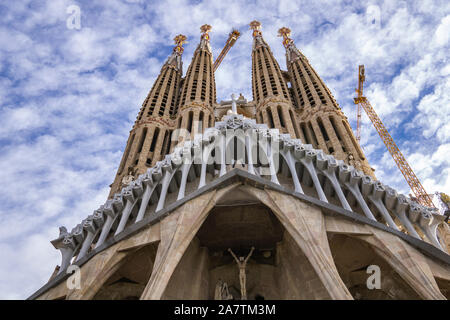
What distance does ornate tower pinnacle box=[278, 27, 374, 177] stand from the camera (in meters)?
21.6

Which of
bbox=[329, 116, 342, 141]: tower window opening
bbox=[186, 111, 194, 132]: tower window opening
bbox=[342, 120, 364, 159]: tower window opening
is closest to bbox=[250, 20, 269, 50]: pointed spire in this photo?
bbox=[186, 111, 194, 132]: tower window opening

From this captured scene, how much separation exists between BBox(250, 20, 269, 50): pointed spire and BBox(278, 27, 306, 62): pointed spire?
2.51m

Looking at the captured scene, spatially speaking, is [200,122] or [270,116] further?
[270,116]

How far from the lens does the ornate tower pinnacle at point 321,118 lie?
21.6 m

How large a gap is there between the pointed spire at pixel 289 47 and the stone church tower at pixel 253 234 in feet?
71.9

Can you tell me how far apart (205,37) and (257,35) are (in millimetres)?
6313

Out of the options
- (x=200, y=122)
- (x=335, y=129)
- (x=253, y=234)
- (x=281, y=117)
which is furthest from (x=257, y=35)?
(x=253, y=234)

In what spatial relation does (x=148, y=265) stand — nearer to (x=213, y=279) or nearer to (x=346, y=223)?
(x=213, y=279)

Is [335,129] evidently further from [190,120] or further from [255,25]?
[255,25]

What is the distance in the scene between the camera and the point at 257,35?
42781 millimetres

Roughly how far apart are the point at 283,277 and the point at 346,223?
334 cm
